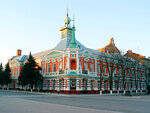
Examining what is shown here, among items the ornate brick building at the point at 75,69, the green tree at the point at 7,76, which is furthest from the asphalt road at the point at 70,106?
the green tree at the point at 7,76

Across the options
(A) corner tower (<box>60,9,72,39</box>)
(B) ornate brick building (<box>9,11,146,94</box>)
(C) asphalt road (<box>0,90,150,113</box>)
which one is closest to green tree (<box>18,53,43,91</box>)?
(B) ornate brick building (<box>9,11,146,94</box>)

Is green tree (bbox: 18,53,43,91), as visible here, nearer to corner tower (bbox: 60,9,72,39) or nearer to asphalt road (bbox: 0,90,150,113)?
corner tower (bbox: 60,9,72,39)

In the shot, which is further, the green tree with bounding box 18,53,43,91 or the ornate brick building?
the green tree with bounding box 18,53,43,91

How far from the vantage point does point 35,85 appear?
160ft

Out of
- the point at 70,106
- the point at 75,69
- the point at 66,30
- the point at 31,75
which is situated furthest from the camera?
the point at 66,30

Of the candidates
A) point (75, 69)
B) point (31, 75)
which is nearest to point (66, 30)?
point (75, 69)

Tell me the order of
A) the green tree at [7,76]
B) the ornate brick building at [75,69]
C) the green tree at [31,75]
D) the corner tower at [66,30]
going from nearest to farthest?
the ornate brick building at [75,69]
the green tree at [31,75]
the corner tower at [66,30]
the green tree at [7,76]

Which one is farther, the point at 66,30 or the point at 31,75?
the point at 66,30

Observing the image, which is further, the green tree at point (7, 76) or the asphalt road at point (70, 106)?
the green tree at point (7, 76)

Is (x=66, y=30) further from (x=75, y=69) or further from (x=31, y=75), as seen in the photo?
(x=31, y=75)

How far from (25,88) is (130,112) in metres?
48.6

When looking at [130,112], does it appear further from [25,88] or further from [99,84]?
[25,88]

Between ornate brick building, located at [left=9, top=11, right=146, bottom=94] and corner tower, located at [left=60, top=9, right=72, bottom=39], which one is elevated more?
corner tower, located at [left=60, top=9, right=72, bottom=39]

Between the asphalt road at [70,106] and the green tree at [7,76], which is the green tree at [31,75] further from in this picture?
the asphalt road at [70,106]
